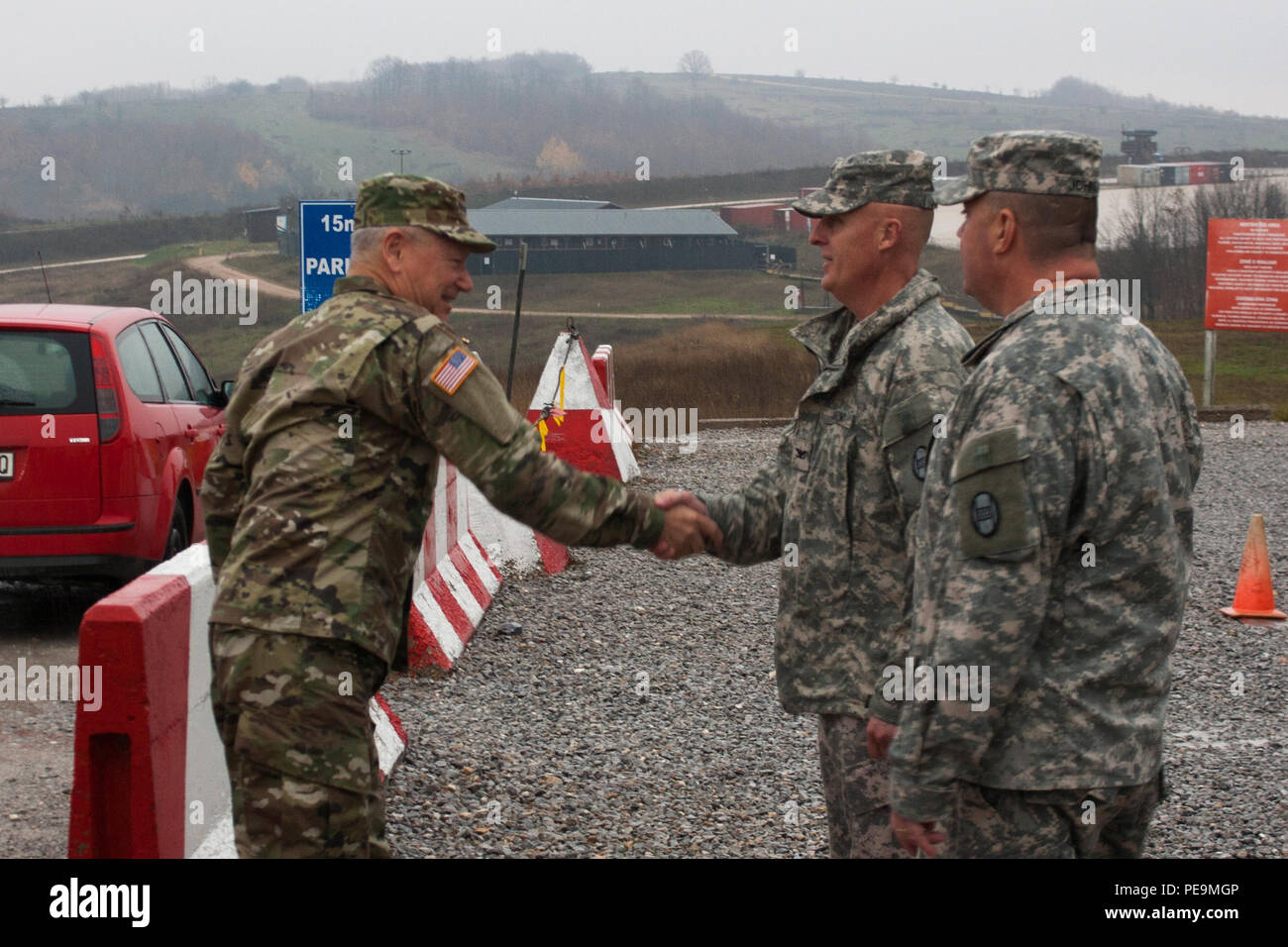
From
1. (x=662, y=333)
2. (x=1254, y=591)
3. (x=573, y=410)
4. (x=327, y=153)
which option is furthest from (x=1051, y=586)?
→ (x=327, y=153)

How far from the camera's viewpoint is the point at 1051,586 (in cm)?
255

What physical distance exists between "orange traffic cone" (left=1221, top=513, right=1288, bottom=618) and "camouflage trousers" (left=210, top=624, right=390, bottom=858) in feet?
23.4

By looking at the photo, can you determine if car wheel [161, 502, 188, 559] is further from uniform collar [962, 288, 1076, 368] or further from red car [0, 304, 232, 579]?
uniform collar [962, 288, 1076, 368]

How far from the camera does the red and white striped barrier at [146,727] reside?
3438 millimetres

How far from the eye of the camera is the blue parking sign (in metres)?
8.42

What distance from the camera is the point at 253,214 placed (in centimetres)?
10669

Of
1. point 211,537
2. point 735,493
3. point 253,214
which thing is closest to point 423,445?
point 211,537

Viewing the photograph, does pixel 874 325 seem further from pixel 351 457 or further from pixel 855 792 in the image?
pixel 351 457

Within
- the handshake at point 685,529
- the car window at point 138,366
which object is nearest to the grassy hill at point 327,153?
the car window at point 138,366

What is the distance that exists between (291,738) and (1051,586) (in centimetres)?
177

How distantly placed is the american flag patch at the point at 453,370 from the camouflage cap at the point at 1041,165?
1.27 m
